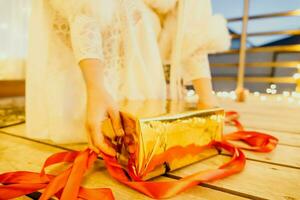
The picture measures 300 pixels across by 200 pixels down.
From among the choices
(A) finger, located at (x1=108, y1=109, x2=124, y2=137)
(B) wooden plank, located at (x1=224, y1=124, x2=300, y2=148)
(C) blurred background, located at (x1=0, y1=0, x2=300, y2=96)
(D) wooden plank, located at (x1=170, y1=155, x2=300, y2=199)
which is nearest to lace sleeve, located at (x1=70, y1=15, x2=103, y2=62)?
(A) finger, located at (x1=108, y1=109, x2=124, y2=137)

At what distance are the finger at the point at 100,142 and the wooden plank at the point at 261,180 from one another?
11 centimetres

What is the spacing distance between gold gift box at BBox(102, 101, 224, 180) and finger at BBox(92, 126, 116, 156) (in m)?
0.02

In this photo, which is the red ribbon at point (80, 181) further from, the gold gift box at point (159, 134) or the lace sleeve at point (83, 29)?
the lace sleeve at point (83, 29)

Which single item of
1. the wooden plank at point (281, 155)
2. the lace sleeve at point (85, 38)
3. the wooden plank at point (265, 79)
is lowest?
the wooden plank at point (281, 155)

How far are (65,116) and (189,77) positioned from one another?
14.1 inches

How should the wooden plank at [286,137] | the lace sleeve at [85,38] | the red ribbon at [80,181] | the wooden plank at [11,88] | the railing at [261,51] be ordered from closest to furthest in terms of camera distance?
the red ribbon at [80,181]
the lace sleeve at [85,38]
the wooden plank at [286,137]
the wooden plank at [11,88]
the railing at [261,51]

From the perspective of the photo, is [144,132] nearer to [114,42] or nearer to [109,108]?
[109,108]

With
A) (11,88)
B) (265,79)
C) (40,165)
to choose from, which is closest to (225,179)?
(40,165)

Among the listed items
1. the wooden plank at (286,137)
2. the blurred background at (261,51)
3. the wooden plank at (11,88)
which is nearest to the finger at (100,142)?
the wooden plank at (286,137)

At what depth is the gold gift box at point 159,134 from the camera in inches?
14.1

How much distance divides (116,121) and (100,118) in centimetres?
3


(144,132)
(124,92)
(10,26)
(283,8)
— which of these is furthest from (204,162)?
(283,8)

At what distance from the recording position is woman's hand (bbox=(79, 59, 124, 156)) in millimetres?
396

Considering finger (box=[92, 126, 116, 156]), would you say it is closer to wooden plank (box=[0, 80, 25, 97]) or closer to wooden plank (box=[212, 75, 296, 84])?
wooden plank (box=[0, 80, 25, 97])
